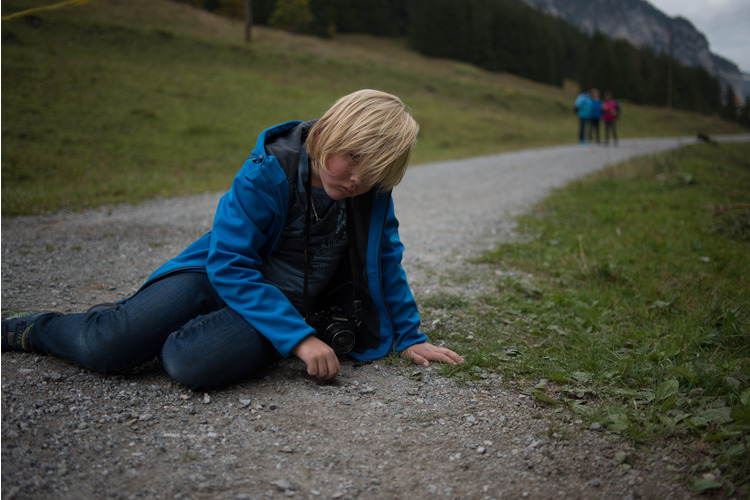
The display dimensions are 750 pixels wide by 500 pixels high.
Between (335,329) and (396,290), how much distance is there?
38 cm

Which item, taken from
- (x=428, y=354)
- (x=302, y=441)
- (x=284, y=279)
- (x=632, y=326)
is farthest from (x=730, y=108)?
(x=302, y=441)

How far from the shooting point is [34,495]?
152cm

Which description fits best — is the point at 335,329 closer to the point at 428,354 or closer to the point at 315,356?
the point at 315,356

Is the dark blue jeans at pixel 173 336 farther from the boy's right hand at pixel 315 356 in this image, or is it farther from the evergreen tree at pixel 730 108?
the evergreen tree at pixel 730 108

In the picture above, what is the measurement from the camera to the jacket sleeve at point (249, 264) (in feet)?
6.89

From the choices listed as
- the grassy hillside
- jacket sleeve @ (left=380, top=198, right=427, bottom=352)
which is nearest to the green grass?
jacket sleeve @ (left=380, top=198, right=427, bottom=352)

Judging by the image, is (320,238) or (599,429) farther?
(320,238)

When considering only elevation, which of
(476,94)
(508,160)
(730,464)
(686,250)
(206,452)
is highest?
(476,94)

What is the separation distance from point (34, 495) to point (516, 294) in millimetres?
3033

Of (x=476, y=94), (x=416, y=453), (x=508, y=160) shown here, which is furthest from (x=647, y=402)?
(x=476, y=94)

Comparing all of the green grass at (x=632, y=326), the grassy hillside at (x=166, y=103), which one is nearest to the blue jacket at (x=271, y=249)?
the green grass at (x=632, y=326)

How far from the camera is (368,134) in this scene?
205cm

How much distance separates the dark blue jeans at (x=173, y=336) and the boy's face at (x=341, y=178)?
0.69 m

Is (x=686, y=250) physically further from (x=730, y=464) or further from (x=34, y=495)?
(x=34, y=495)
